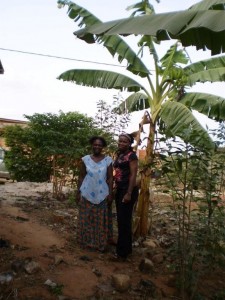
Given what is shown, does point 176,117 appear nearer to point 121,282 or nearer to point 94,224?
point 94,224

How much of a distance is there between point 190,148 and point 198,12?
1174mm

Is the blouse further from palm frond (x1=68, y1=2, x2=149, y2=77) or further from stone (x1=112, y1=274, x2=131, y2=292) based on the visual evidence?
palm frond (x1=68, y1=2, x2=149, y2=77)

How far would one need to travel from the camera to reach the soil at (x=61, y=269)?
3.13 meters

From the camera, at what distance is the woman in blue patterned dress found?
13.8 feet

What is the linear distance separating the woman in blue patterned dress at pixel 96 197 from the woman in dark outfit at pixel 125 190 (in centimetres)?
17

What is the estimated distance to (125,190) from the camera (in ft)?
13.3

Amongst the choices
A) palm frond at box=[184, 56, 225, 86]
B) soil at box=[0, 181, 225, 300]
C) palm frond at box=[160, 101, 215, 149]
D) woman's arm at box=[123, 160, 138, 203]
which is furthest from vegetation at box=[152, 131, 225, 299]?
palm frond at box=[184, 56, 225, 86]

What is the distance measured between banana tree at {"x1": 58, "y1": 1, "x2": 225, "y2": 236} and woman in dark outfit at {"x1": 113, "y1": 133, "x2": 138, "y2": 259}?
2.23ft

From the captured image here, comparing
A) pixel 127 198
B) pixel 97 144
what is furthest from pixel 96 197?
pixel 97 144

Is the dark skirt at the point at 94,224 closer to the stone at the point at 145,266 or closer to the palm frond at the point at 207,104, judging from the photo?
the stone at the point at 145,266

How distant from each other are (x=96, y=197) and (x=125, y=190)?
1.42ft

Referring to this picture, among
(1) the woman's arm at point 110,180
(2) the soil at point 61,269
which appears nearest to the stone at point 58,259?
(2) the soil at point 61,269

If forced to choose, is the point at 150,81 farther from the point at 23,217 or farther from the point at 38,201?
the point at 38,201

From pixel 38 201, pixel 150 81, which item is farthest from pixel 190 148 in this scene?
pixel 38 201
